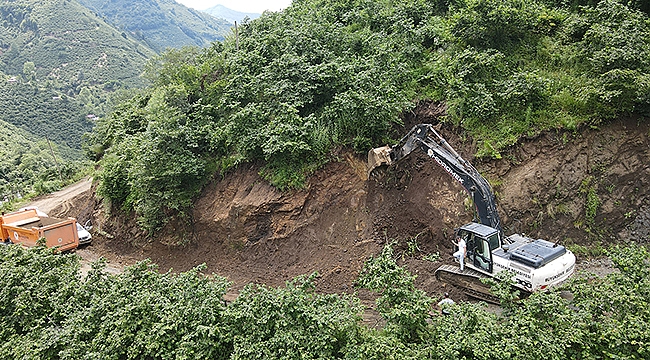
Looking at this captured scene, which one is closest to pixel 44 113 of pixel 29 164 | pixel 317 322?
pixel 29 164

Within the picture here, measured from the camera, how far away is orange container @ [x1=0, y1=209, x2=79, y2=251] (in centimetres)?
1366

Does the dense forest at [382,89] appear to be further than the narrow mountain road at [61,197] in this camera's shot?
No

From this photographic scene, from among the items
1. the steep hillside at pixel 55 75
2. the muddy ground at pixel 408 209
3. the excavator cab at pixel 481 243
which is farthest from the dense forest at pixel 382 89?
the steep hillside at pixel 55 75

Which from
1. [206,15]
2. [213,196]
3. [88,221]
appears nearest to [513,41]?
[213,196]

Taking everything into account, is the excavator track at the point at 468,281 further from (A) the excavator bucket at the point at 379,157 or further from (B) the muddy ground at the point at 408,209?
(A) the excavator bucket at the point at 379,157

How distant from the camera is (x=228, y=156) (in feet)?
41.8

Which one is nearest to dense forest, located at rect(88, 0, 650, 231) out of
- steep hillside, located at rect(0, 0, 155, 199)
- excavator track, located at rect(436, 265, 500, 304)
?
excavator track, located at rect(436, 265, 500, 304)

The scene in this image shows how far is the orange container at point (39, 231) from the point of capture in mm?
13656

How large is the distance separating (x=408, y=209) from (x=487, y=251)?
2.95 m

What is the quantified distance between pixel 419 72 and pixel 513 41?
116 inches

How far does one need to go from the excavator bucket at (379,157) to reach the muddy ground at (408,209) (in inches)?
16.6

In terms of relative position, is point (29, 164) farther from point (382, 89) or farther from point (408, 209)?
point (408, 209)

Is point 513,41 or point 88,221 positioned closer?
point 513,41

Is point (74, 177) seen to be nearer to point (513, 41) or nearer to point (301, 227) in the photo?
point (301, 227)
